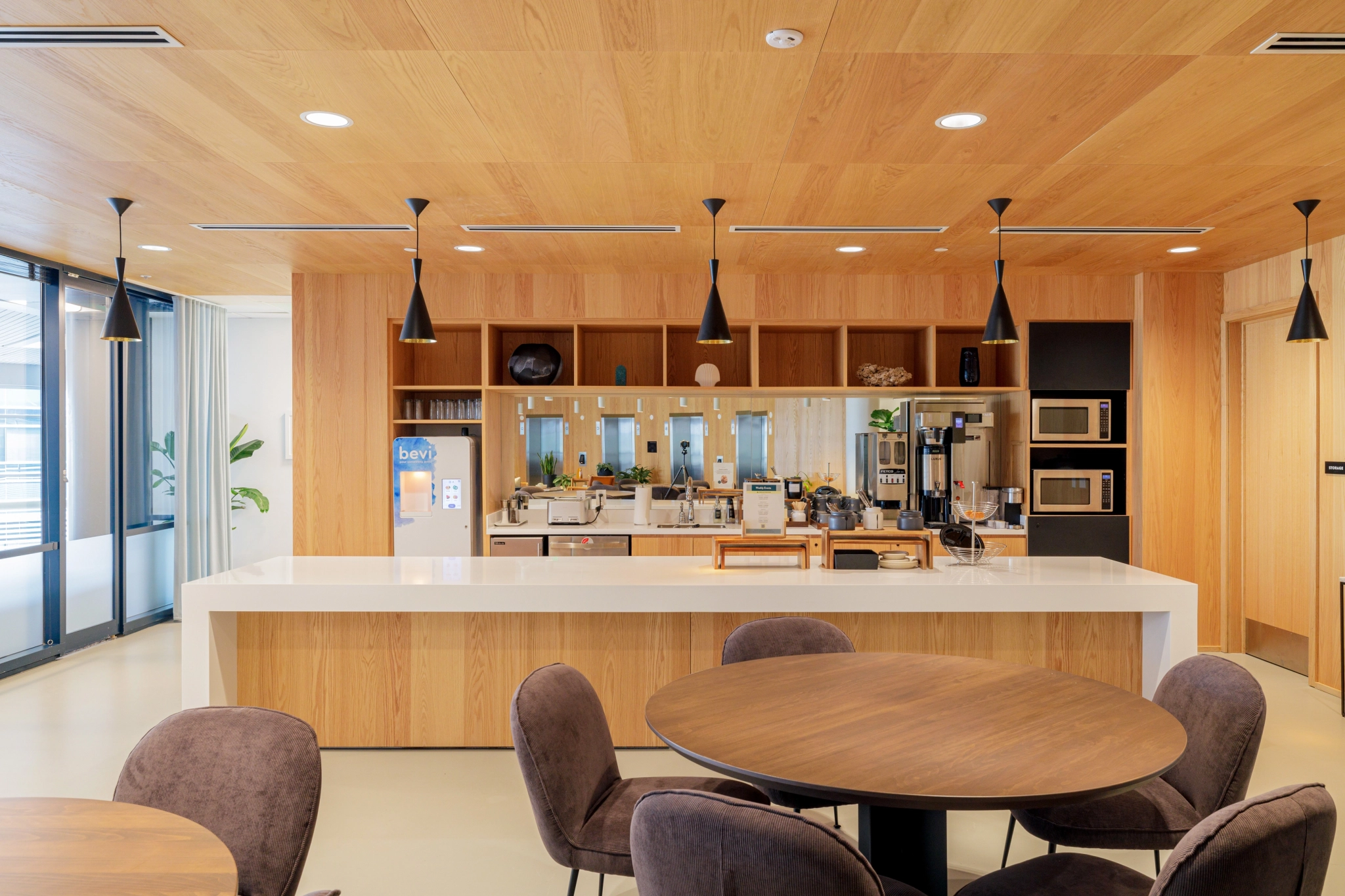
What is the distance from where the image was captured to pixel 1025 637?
3.66m

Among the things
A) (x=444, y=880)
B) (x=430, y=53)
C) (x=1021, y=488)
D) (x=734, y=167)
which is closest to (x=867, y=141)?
(x=734, y=167)

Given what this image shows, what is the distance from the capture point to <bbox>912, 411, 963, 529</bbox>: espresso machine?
5844mm

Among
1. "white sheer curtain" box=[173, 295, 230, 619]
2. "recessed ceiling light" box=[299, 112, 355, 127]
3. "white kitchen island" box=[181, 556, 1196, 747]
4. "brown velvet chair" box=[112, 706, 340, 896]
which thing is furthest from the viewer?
"white sheer curtain" box=[173, 295, 230, 619]

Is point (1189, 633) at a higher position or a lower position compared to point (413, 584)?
lower

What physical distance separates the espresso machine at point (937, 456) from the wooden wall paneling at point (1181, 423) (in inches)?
46.3

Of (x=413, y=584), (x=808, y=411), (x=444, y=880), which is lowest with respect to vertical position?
(x=444, y=880)

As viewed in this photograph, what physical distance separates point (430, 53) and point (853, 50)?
116 centimetres

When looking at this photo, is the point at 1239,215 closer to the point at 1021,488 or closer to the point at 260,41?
the point at 1021,488

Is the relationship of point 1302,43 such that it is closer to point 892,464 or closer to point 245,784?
point 245,784

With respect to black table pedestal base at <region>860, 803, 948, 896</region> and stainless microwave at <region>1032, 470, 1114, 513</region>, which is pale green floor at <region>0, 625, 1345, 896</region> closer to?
black table pedestal base at <region>860, 803, 948, 896</region>

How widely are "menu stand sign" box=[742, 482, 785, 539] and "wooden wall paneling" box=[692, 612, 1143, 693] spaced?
1.48 feet

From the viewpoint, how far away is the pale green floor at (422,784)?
280 cm

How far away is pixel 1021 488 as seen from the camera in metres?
5.71

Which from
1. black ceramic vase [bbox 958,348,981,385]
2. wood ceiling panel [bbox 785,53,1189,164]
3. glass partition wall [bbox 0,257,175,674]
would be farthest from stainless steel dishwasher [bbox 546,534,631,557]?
glass partition wall [bbox 0,257,175,674]
